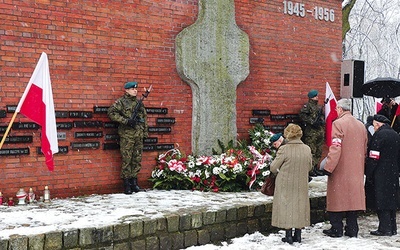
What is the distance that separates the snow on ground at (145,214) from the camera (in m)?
5.81

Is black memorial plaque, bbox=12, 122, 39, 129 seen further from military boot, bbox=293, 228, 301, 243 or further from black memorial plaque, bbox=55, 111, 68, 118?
military boot, bbox=293, 228, 301, 243

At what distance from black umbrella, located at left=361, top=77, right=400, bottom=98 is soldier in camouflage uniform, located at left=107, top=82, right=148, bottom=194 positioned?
482 cm

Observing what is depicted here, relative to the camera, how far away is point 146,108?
859 cm

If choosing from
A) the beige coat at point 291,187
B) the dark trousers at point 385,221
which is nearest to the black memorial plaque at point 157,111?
the beige coat at point 291,187

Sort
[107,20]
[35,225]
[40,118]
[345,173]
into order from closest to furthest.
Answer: [35,225], [40,118], [345,173], [107,20]

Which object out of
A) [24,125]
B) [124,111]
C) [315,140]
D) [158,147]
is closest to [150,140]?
[158,147]

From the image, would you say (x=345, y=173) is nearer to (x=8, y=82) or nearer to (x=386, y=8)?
(x=8, y=82)

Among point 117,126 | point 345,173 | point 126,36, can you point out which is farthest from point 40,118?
point 345,173

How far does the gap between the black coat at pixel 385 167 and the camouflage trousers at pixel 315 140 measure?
3.36 meters

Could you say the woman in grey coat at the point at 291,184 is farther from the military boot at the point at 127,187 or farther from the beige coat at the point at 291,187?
the military boot at the point at 127,187

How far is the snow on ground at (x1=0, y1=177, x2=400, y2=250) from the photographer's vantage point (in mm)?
5812

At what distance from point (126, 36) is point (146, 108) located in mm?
1261

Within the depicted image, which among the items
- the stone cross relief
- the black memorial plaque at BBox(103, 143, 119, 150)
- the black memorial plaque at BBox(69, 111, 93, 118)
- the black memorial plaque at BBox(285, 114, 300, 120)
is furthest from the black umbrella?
the black memorial plaque at BBox(69, 111, 93, 118)

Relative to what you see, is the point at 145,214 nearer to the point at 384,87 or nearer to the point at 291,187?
the point at 291,187
